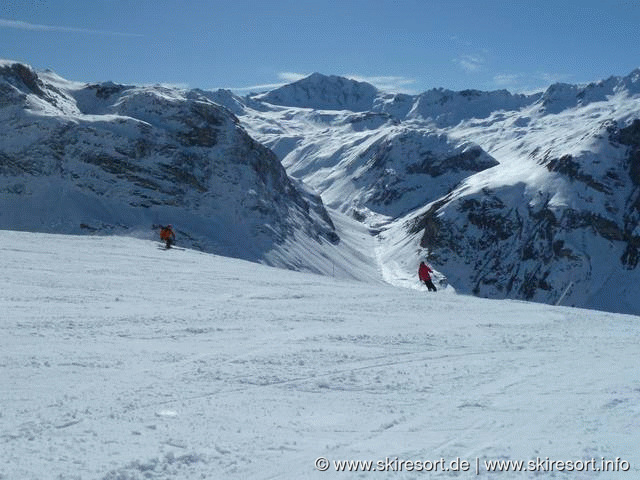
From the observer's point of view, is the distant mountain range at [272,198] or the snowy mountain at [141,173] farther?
the distant mountain range at [272,198]

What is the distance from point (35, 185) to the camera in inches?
2350

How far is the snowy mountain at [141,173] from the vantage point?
59.4 m

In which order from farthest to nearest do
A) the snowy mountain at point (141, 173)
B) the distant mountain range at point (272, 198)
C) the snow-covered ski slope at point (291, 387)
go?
the distant mountain range at point (272, 198), the snowy mountain at point (141, 173), the snow-covered ski slope at point (291, 387)

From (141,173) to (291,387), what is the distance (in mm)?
62050

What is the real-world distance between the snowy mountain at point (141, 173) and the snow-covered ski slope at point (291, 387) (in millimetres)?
45839

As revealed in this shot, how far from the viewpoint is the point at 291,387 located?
8797 millimetres

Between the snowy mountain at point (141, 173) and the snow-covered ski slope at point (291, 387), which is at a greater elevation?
the snowy mountain at point (141, 173)

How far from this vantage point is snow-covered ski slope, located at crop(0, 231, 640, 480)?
259 inches

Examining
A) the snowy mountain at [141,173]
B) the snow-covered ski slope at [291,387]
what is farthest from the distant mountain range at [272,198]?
the snow-covered ski slope at [291,387]

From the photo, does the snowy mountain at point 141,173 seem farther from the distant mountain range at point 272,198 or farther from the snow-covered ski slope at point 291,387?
the snow-covered ski slope at point 291,387

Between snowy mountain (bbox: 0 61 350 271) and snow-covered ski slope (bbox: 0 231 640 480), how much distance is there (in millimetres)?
45839

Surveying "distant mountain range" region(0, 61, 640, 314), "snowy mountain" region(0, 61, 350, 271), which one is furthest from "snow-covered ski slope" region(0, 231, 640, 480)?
"distant mountain range" region(0, 61, 640, 314)

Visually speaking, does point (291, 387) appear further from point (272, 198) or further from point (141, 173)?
point (272, 198)

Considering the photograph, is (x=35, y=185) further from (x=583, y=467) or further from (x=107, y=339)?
(x=583, y=467)
